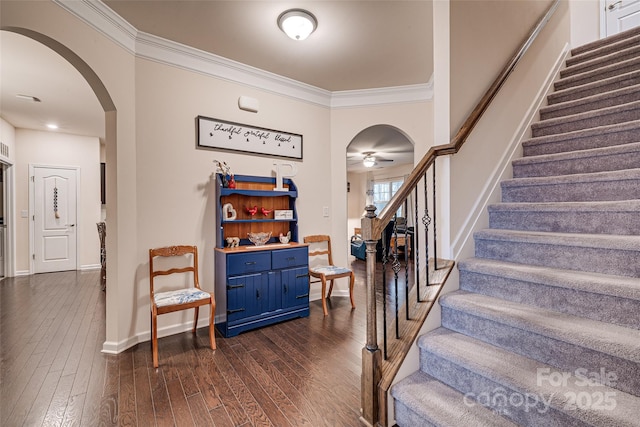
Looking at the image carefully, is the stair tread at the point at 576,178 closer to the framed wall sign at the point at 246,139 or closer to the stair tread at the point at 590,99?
the stair tread at the point at 590,99

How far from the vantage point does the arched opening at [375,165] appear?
6161 mm

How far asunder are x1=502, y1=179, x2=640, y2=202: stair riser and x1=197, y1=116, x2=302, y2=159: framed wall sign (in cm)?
237

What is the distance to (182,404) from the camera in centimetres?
176

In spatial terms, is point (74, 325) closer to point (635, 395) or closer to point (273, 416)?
point (273, 416)

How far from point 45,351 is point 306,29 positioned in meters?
3.55

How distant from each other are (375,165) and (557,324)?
805cm

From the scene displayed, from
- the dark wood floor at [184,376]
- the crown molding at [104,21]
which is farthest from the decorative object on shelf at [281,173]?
the crown molding at [104,21]

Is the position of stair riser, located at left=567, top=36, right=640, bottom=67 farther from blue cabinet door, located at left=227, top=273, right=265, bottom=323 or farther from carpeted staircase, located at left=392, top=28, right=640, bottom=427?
blue cabinet door, located at left=227, top=273, right=265, bottom=323

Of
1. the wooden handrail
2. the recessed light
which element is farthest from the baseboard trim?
the recessed light

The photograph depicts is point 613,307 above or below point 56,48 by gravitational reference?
below

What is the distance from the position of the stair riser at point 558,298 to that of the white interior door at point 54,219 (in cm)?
723

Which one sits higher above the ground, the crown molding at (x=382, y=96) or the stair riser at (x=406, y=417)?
the crown molding at (x=382, y=96)

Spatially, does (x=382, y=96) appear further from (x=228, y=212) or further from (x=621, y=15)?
(x=621, y=15)

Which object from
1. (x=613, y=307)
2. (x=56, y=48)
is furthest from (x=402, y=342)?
(x=56, y=48)
